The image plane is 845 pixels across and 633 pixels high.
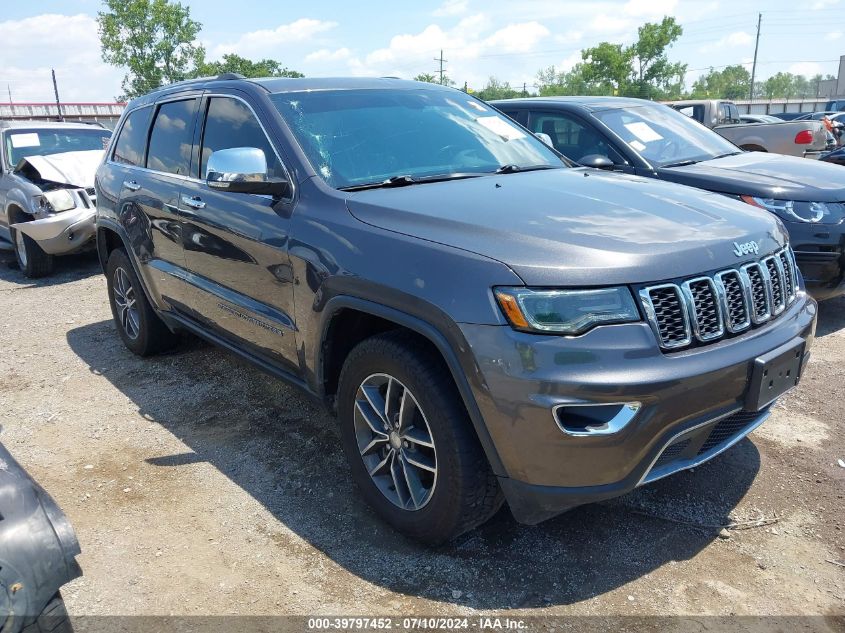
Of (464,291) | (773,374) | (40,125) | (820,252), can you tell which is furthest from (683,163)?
(40,125)

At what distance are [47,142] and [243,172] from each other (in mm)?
7710

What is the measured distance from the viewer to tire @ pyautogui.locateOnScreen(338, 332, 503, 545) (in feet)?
8.40

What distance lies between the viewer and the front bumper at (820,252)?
5.05 m

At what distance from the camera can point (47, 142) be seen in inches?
370

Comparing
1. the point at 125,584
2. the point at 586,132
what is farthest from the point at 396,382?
the point at 586,132

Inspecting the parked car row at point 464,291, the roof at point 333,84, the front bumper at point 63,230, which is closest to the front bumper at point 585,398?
the parked car row at point 464,291

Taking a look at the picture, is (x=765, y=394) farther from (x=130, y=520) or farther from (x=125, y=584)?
(x=130, y=520)

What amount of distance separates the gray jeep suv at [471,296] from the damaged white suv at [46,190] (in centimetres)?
500

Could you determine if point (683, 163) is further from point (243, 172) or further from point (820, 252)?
point (243, 172)

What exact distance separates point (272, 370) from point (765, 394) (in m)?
2.28

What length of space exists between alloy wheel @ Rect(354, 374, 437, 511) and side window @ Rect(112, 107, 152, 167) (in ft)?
9.38

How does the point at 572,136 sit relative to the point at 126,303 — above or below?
above

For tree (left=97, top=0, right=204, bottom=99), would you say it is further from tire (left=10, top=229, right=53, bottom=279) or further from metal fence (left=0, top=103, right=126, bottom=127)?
tire (left=10, top=229, right=53, bottom=279)

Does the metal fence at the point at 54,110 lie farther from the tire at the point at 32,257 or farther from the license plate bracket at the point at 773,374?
the license plate bracket at the point at 773,374
